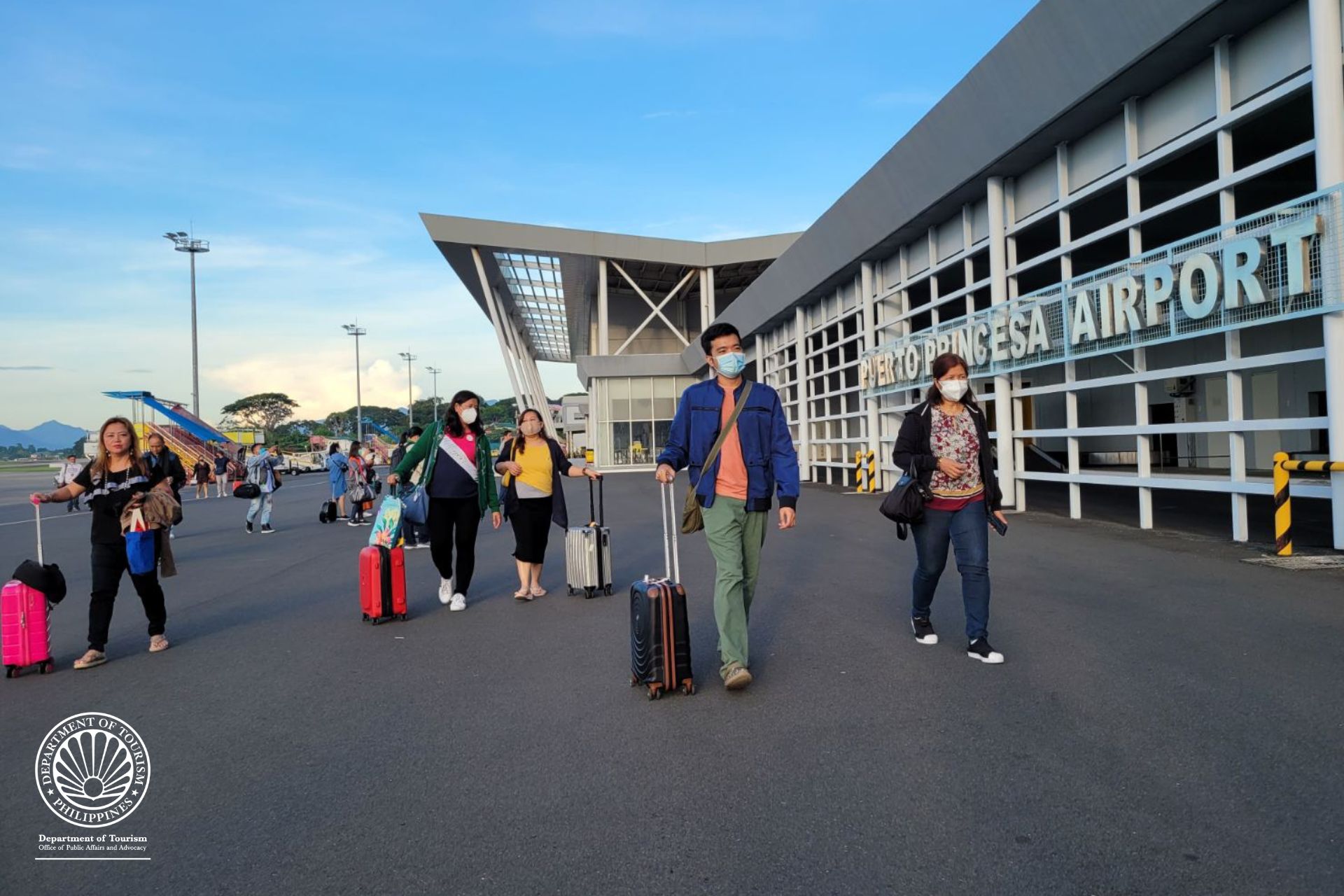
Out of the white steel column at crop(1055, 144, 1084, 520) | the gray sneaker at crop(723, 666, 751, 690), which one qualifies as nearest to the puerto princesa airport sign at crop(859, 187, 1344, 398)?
the white steel column at crop(1055, 144, 1084, 520)

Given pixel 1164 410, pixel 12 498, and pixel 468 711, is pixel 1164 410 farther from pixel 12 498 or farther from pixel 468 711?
pixel 12 498

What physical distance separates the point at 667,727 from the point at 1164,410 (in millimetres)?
25377

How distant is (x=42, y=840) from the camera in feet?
10.4

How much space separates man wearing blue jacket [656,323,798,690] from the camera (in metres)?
4.50

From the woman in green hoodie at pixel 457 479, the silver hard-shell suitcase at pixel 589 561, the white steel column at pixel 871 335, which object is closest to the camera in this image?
the woman in green hoodie at pixel 457 479

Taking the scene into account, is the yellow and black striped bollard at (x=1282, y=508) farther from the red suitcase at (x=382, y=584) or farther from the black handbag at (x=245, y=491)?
the black handbag at (x=245, y=491)

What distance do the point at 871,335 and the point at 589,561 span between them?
1286cm

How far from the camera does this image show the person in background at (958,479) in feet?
16.1

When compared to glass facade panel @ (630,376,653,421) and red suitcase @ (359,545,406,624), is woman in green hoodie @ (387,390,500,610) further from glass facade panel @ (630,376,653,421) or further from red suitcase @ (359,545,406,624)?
glass facade panel @ (630,376,653,421)

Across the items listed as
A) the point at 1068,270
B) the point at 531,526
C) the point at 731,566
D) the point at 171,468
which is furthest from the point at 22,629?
the point at 1068,270

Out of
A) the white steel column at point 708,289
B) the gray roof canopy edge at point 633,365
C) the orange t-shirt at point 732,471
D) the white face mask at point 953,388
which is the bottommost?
the orange t-shirt at point 732,471

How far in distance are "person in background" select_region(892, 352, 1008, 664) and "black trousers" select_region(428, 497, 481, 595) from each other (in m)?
3.78

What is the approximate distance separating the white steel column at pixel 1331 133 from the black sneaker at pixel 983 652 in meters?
4.73

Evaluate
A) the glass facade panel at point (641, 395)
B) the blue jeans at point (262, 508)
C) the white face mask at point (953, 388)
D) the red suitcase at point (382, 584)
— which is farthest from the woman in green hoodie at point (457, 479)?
the glass facade panel at point (641, 395)
